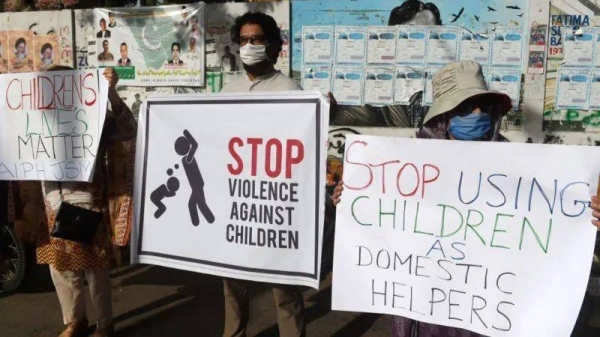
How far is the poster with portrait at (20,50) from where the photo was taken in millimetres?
6184

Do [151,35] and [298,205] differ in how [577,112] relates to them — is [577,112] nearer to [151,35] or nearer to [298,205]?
[298,205]

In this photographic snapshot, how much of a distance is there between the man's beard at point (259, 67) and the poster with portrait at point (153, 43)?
2.61 m

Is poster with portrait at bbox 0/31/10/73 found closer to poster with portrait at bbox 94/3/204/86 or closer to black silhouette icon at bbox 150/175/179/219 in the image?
poster with portrait at bbox 94/3/204/86

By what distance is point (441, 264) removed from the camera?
2.25 metres

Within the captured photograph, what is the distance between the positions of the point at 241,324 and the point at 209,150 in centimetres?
112

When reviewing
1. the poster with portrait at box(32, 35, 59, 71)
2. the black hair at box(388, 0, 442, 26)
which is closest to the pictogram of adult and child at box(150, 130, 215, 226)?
the black hair at box(388, 0, 442, 26)

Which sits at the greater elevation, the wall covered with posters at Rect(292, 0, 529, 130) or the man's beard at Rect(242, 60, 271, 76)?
the wall covered with posters at Rect(292, 0, 529, 130)

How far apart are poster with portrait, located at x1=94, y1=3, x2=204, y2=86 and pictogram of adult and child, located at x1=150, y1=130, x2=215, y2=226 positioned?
283 cm

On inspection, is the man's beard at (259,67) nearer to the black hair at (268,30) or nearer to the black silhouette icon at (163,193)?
the black hair at (268,30)

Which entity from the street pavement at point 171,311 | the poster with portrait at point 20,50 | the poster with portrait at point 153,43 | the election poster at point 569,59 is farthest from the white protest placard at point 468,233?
the poster with portrait at point 20,50

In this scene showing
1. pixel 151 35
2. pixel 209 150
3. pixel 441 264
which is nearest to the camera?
pixel 441 264

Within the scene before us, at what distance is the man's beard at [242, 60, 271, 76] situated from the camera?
3.13 m

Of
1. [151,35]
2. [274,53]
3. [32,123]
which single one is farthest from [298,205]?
[151,35]

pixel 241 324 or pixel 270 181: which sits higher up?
pixel 270 181
